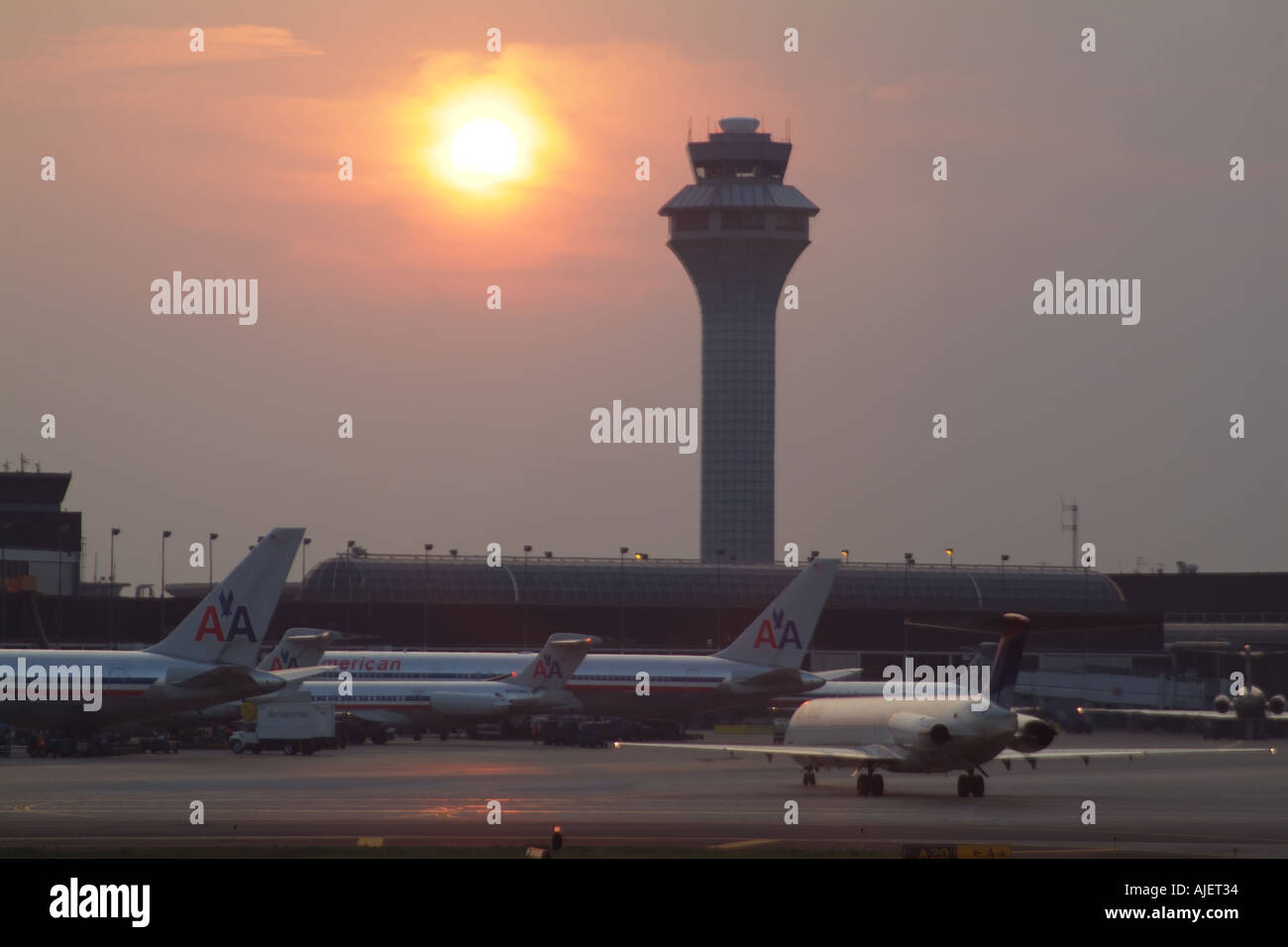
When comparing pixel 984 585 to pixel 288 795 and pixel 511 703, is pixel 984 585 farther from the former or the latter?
pixel 288 795

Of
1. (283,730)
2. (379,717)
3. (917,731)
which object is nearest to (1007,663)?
(917,731)

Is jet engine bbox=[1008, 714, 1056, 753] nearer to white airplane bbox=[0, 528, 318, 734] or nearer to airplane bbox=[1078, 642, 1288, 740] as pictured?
white airplane bbox=[0, 528, 318, 734]

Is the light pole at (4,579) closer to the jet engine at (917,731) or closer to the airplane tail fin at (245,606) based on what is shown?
the airplane tail fin at (245,606)

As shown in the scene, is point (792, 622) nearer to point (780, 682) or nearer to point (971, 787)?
point (780, 682)

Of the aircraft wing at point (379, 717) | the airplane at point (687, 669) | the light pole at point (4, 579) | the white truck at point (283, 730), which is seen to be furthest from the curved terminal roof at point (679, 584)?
the white truck at point (283, 730)

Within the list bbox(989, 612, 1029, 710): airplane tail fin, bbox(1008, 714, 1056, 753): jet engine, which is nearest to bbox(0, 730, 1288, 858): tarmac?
bbox(1008, 714, 1056, 753): jet engine
